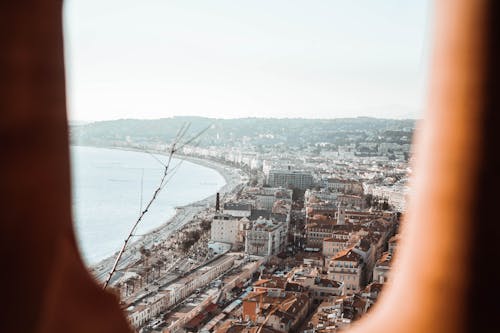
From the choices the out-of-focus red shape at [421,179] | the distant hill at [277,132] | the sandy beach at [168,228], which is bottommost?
the sandy beach at [168,228]

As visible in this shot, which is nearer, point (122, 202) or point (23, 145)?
point (23, 145)

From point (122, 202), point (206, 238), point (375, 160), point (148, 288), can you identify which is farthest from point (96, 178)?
point (148, 288)

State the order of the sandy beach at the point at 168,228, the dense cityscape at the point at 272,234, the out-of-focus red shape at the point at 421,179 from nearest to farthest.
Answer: the out-of-focus red shape at the point at 421,179 → the dense cityscape at the point at 272,234 → the sandy beach at the point at 168,228

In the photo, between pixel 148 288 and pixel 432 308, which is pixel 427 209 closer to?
pixel 432 308

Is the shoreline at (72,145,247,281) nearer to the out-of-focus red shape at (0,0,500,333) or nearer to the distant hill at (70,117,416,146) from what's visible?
the distant hill at (70,117,416,146)

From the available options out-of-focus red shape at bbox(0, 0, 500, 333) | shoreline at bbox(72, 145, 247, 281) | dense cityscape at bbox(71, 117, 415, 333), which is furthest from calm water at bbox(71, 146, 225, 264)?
out-of-focus red shape at bbox(0, 0, 500, 333)

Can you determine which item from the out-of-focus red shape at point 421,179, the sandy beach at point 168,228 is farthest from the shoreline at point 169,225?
the out-of-focus red shape at point 421,179

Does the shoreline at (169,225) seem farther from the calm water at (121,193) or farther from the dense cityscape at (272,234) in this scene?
the calm water at (121,193)
